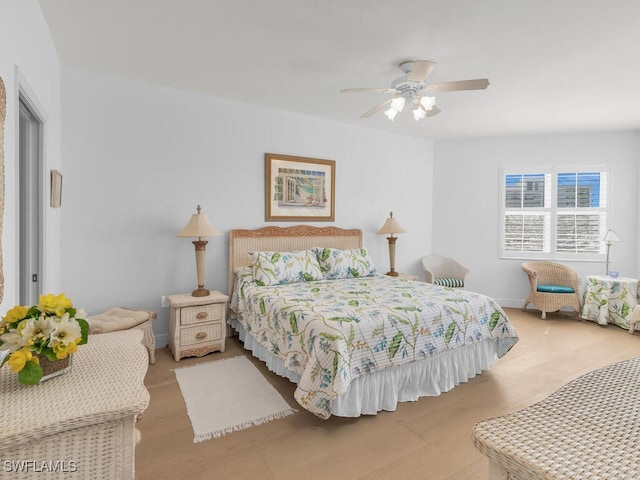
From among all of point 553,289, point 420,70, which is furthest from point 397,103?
point 553,289

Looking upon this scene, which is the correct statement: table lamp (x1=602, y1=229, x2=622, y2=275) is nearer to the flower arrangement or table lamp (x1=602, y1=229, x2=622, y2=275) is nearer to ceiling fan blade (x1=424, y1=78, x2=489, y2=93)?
ceiling fan blade (x1=424, y1=78, x2=489, y2=93)

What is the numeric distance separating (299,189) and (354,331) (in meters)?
2.50

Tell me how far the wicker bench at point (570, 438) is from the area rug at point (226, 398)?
71.1 inches

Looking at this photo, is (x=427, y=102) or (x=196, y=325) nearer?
(x=427, y=102)

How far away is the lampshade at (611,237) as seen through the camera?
465 centimetres

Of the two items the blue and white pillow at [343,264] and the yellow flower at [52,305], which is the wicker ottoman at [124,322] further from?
the blue and white pillow at [343,264]

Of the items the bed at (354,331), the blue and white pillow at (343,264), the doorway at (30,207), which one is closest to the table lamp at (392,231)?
the blue and white pillow at (343,264)

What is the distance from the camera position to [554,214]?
5.25m

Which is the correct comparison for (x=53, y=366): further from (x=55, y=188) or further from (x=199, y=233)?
(x=199, y=233)

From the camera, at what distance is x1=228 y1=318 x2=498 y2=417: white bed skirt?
2271mm

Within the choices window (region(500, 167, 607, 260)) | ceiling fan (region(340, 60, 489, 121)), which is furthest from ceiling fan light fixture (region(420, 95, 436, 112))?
window (region(500, 167, 607, 260))

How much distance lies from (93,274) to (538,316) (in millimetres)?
5597

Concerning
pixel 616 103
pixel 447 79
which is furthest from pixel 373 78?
pixel 616 103

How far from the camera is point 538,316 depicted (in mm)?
4934
